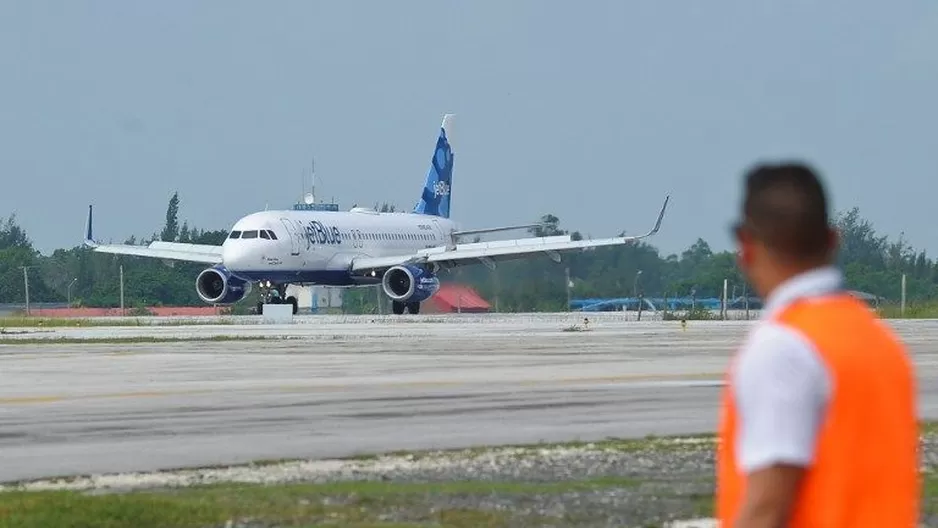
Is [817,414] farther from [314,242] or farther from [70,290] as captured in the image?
[70,290]

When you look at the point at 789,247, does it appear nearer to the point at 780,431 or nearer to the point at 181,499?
the point at 780,431

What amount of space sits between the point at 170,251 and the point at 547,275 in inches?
596

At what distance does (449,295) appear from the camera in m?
71.6

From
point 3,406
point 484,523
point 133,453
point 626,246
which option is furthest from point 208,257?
point 484,523

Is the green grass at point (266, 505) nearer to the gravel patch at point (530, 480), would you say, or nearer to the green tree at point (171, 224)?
the gravel patch at point (530, 480)

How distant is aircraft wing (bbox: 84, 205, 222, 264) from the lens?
71.0 m

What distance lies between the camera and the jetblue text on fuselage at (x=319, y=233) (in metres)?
66.4

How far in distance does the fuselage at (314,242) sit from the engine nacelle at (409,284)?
8.06 feet

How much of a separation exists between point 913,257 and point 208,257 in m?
32.2

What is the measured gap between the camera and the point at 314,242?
66.6 metres

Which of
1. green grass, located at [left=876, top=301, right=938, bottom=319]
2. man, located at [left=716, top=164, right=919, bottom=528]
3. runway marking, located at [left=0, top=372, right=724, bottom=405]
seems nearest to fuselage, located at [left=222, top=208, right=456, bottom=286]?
green grass, located at [left=876, top=301, right=938, bottom=319]

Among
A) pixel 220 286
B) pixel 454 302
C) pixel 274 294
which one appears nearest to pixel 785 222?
pixel 220 286

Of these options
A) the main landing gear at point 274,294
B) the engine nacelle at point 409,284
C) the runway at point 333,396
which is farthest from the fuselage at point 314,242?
the runway at point 333,396

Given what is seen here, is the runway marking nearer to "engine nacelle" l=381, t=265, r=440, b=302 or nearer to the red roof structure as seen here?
"engine nacelle" l=381, t=265, r=440, b=302
